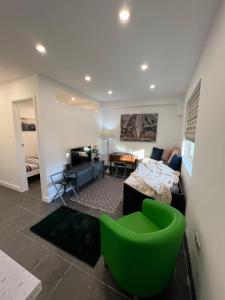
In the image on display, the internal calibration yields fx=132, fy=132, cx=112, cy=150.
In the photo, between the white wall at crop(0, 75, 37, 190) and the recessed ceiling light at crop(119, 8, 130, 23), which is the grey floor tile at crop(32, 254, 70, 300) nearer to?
the white wall at crop(0, 75, 37, 190)

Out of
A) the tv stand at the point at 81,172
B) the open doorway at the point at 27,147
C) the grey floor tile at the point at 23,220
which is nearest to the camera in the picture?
the grey floor tile at the point at 23,220

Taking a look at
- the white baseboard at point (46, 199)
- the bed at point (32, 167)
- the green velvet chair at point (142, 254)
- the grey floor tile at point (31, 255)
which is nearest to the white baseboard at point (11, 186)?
the bed at point (32, 167)

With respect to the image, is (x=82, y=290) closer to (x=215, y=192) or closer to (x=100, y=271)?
(x=100, y=271)

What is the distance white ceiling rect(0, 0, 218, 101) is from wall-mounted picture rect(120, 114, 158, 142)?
202cm

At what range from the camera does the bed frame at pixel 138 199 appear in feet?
6.82

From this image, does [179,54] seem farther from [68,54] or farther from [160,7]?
[68,54]

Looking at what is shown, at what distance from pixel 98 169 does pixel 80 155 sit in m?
0.73

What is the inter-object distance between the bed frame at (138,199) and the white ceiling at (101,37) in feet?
6.83

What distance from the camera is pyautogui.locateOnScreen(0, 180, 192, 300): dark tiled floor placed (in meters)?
1.27

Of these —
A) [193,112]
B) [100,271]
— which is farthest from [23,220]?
[193,112]

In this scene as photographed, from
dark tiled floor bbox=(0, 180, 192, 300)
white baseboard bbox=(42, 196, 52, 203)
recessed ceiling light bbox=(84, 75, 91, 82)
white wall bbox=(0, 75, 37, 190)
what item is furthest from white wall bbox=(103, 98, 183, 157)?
dark tiled floor bbox=(0, 180, 192, 300)

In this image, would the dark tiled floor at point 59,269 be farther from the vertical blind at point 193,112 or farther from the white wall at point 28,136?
the white wall at point 28,136

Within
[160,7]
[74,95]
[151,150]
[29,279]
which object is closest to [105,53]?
[160,7]

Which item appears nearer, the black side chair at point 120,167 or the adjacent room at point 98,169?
the adjacent room at point 98,169
